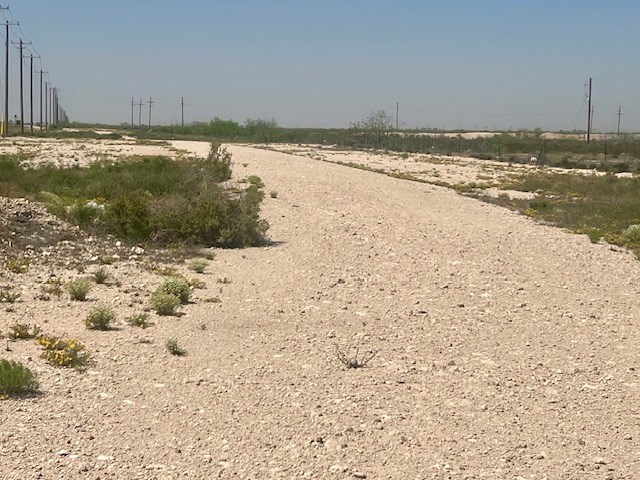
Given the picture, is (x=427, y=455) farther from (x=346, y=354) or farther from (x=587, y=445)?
(x=346, y=354)

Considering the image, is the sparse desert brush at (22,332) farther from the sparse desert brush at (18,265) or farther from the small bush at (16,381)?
the sparse desert brush at (18,265)

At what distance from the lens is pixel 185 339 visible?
1106 cm

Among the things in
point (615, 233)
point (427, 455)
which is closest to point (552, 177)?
point (615, 233)

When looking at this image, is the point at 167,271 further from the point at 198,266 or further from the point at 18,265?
the point at 18,265

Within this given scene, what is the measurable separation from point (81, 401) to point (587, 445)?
4.73 meters

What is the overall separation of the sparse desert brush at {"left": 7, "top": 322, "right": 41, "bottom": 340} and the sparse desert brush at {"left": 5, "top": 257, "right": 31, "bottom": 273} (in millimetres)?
3549

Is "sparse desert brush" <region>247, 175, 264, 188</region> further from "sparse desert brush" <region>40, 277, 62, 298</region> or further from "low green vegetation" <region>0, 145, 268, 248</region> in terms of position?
"sparse desert brush" <region>40, 277, 62, 298</region>

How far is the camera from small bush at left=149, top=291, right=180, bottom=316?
12344 millimetres

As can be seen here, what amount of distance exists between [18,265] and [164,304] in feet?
11.4

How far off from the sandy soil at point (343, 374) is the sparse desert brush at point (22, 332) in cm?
25

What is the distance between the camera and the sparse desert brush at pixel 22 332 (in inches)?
413

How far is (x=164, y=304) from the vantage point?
485 inches

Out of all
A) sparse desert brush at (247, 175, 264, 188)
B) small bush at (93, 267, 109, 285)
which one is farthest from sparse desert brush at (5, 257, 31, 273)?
sparse desert brush at (247, 175, 264, 188)

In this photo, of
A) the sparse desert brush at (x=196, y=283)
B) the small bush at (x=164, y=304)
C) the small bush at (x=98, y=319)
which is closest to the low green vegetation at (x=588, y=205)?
the sparse desert brush at (x=196, y=283)
